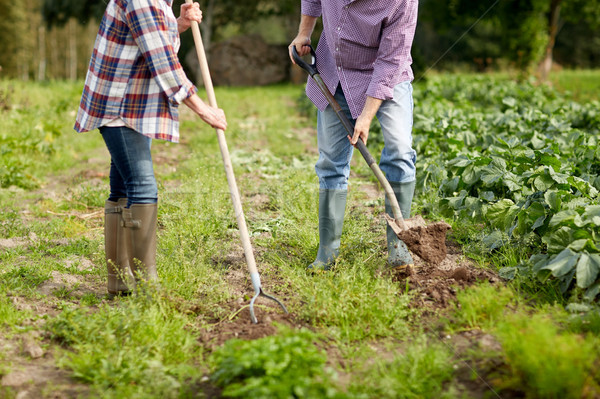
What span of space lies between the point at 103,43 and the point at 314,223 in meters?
1.98

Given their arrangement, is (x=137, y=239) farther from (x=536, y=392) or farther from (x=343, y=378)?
(x=536, y=392)

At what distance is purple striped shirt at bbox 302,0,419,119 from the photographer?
9.82ft

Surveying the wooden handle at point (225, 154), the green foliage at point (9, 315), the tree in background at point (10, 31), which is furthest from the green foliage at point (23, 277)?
the tree in background at point (10, 31)

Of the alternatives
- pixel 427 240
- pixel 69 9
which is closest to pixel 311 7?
pixel 427 240

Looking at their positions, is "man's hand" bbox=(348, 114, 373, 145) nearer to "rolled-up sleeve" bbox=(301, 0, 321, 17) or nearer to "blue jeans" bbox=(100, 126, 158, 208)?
"rolled-up sleeve" bbox=(301, 0, 321, 17)

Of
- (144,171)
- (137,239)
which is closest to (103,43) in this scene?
(144,171)

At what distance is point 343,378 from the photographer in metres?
2.35

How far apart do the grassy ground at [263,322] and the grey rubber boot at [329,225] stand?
0.11 m

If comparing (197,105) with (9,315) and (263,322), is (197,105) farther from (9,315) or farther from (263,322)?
(9,315)

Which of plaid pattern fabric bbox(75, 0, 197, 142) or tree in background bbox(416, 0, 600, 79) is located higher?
tree in background bbox(416, 0, 600, 79)

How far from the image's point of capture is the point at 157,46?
2670 millimetres

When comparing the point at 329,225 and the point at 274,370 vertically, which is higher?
the point at 329,225

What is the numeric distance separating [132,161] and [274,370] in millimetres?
1348

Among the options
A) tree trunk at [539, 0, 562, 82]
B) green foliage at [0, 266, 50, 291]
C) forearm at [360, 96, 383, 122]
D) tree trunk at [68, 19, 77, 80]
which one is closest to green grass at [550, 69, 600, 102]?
tree trunk at [539, 0, 562, 82]
